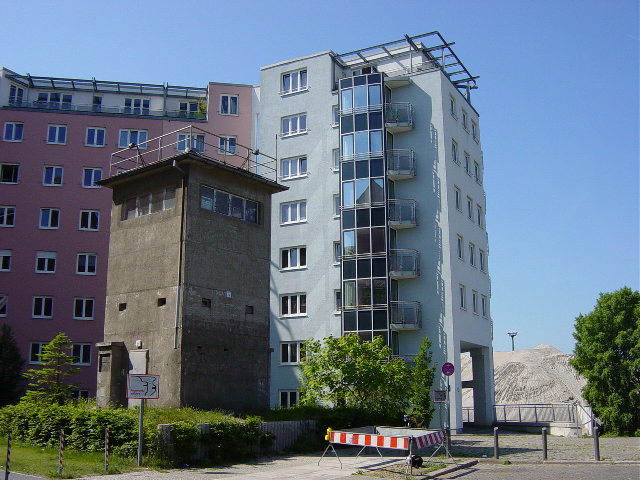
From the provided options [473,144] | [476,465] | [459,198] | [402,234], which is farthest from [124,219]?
[473,144]

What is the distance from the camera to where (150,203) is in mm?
28406

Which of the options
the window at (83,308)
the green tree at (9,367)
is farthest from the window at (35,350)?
the green tree at (9,367)

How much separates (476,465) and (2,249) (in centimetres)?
3893

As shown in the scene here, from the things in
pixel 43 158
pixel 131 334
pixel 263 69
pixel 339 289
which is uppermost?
pixel 263 69

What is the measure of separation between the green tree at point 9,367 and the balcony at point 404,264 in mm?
24222

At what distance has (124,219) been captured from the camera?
29.4m

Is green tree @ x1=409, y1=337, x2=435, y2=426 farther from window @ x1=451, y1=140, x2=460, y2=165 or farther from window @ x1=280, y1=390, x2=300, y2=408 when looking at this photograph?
window @ x1=451, y1=140, x2=460, y2=165

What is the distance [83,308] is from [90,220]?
6453 mm

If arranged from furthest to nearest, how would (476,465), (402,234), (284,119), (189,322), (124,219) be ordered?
(284,119) < (402,234) < (124,219) < (189,322) < (476,465)

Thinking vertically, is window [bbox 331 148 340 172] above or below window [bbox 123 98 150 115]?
below

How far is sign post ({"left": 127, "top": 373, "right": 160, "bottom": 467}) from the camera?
788 inches

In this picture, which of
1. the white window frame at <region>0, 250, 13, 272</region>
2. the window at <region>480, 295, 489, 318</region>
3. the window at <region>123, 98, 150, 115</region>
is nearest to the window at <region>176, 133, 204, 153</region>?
the window at <region>123, 98, 150, 115</region>

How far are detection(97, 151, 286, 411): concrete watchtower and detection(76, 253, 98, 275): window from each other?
22.1 meters

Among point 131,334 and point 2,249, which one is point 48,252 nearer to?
point 2,249
